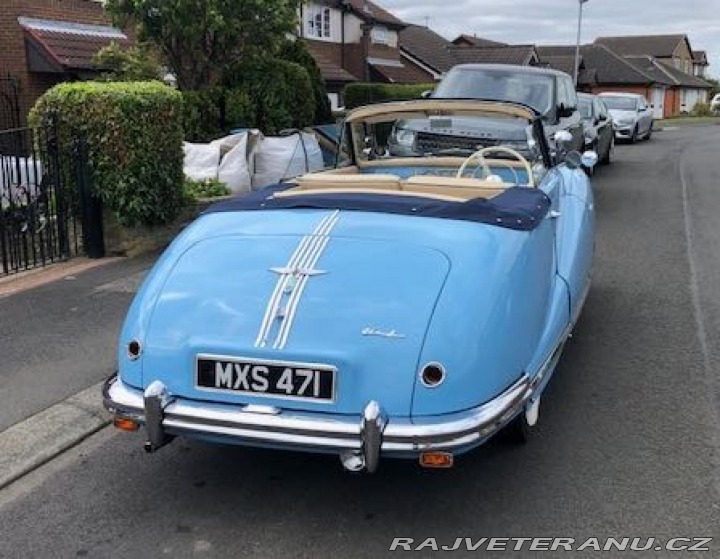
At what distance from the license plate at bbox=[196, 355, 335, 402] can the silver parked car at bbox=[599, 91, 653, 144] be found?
2284cm

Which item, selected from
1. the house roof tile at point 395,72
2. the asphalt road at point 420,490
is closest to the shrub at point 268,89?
the asphalt road at point 420,490

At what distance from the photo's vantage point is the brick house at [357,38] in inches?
1339

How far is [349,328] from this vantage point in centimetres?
327

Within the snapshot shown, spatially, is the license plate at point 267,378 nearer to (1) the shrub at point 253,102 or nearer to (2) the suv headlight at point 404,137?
(2) the suv headlight at point 404,137

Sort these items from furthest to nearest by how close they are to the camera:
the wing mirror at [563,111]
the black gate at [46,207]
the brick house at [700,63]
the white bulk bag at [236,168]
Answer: the brick house at [700,63] → the wing mirror at [563,111] → the white bulk bag at [236,168] → the black gate at [46,207]

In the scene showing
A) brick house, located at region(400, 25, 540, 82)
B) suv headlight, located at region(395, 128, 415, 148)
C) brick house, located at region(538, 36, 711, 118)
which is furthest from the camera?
brick house, located at region(538, 36, 711, 118)

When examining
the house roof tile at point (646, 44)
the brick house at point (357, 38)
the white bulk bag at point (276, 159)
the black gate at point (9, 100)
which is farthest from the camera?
the house roof tile at point (646, 44)

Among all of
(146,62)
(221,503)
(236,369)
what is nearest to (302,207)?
(236,369)

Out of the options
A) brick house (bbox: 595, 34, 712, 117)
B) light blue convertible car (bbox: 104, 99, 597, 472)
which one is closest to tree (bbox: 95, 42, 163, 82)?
light blue convertible car (bbox: 104, 99, 597, 472)

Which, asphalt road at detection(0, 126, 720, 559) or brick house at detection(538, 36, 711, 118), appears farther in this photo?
brick house at detection(538, 36, 711, 118)

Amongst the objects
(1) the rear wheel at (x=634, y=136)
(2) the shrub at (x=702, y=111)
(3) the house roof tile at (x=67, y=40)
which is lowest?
(2) the shrub at (x=702, y=111)

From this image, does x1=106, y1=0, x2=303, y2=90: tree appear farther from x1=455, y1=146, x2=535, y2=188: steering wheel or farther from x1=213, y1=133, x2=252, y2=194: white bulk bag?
x1=455, y1=146, x2=535, y2=188: steering wheel

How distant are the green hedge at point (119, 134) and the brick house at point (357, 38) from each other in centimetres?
2273

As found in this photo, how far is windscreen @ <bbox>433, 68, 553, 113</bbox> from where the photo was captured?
11.4m
